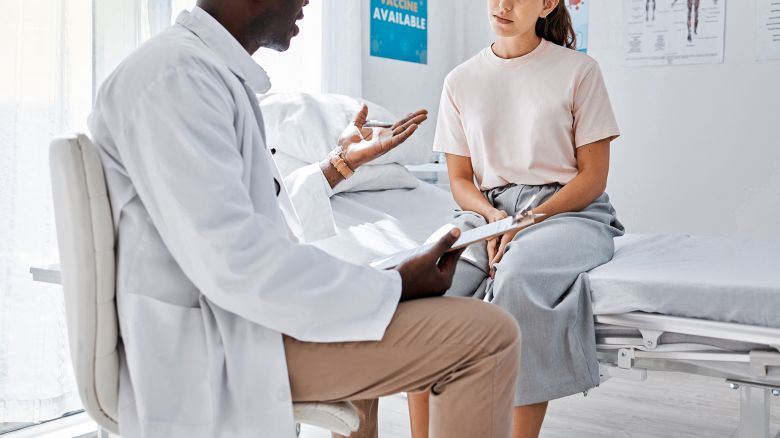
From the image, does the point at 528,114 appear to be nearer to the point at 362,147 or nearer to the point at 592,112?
the point at 592,112

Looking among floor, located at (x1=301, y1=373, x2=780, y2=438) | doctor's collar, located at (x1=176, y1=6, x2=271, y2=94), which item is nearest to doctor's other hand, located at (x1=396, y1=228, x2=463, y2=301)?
doctor's collar, located at (x1=176, y1=6, x2=271, y2=94)

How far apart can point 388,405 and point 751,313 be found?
125 centimetres

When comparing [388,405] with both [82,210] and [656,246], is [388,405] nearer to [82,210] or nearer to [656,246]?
[656,246]

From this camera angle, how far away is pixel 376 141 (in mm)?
1660

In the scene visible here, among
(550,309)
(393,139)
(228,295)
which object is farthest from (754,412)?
(228,295)

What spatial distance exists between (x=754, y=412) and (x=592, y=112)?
2.41 ft

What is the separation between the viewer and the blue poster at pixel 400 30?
3.32 metres

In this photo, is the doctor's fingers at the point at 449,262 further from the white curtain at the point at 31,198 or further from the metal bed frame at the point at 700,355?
the white curtain at the point at 31,198

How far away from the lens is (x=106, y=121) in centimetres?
101

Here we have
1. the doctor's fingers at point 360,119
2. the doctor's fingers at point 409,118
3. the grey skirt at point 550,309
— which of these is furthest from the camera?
the doctor's fingers at point 360,119

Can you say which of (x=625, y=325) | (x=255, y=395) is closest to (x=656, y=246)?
(x=625, y=325)

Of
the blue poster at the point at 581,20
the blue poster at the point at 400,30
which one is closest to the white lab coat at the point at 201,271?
the blue poster at the point at 400,30

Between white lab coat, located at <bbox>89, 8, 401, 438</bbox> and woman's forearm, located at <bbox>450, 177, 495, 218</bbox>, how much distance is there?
2.80ft

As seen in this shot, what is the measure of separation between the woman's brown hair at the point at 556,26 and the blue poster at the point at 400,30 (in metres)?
1.38
